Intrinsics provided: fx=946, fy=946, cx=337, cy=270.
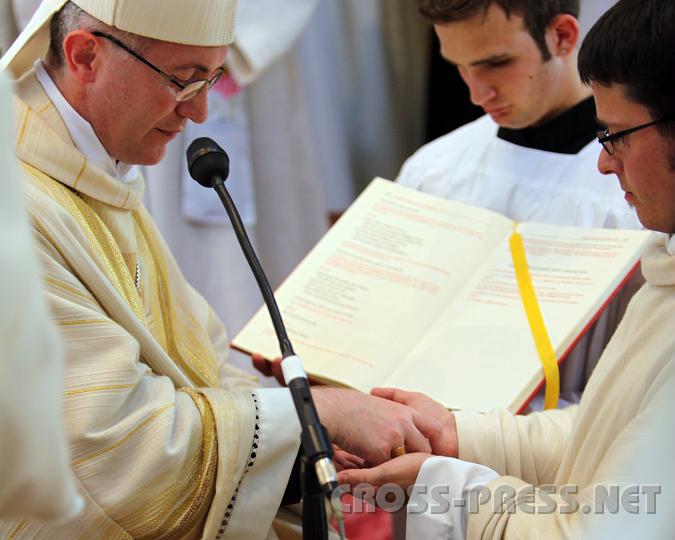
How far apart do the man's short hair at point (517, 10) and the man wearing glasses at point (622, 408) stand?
0.97 m

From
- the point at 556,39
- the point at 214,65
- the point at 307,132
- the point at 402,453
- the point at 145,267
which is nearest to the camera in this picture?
the point at 402,453

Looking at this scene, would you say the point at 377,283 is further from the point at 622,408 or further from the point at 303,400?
the point at 303,400

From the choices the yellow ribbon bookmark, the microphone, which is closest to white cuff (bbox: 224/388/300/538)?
the microphone

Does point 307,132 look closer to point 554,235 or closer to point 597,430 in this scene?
point 554,235

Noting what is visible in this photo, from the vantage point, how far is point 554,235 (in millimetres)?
2562

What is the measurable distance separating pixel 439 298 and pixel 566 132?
69 cm

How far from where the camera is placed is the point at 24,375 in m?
1.08

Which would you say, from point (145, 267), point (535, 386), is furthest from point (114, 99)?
point (535, 386)

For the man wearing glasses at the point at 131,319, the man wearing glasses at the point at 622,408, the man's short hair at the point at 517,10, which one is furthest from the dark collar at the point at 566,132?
the man wearing glasses at the point at 131,319

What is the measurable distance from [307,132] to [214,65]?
2.73 meters

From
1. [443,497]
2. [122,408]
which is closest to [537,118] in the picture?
[443,497]

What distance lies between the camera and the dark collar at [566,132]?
274cm

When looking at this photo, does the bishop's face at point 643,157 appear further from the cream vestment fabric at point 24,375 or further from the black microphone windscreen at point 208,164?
the cream vestment fabric at point 24,375

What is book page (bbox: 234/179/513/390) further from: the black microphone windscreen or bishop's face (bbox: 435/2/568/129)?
the black microphone windscreen
